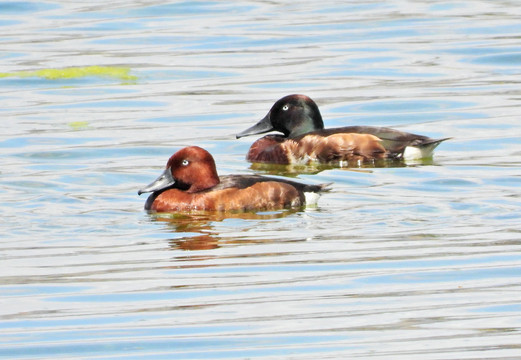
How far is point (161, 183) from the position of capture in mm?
11039

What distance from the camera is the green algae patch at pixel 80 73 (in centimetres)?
1922

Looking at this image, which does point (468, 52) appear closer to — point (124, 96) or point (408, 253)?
point (124, 96)

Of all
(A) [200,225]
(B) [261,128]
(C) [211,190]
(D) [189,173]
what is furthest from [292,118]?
(A) [200,225]

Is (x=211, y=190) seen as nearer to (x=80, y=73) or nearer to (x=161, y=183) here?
(x=161, y=183)

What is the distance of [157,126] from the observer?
51.5 ft

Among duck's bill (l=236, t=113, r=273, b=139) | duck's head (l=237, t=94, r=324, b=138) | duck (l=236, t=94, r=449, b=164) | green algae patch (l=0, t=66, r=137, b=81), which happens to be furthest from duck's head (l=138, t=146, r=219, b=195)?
green algae patch (l=0, t=66, r=137, b=81)

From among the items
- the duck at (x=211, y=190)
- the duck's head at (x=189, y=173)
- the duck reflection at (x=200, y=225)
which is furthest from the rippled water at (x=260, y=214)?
the duck's head at (x=189, y=173)

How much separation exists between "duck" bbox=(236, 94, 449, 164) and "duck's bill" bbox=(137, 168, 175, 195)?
283cm

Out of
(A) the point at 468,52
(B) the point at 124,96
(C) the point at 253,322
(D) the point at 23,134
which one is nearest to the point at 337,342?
(C) the point at 253,322

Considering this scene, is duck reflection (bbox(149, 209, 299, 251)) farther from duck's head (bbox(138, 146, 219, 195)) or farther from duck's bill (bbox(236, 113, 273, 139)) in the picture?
duck's bill (bbox(236, 113, 273, 139))

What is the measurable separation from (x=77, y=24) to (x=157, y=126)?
8809 mm

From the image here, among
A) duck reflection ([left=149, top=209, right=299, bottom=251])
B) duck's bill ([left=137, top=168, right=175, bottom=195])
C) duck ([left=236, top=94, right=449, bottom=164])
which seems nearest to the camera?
duck reflection ([left=149, top=209, right=299, bottom=251])

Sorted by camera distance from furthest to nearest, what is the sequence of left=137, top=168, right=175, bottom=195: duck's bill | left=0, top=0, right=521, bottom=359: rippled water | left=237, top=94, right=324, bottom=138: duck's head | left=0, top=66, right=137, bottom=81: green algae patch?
left=0, top=66, right=137, bottom=81: green algae patch < left=237, top=94, right=324, bottom=138: duck's head < left=137, top=168, right=175, bottom=195: duck's bill < left=0, top=0, right=521, bottom=359: rippled water

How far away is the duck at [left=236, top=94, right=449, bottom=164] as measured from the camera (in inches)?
530
